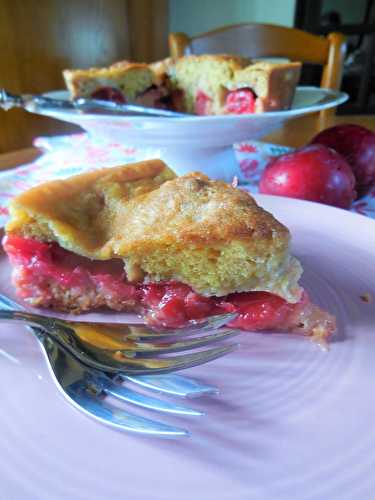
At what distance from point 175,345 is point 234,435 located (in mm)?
200

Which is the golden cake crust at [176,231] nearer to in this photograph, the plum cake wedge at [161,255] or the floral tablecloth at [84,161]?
the plum cake wedge at [161,255]

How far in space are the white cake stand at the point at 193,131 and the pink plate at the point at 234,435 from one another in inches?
27.7

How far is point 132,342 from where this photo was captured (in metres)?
0.78

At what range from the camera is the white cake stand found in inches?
50.3

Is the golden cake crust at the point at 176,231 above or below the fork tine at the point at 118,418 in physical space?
above

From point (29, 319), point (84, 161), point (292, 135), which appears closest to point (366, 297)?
point (29, 319)

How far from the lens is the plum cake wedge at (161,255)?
2.75 ft

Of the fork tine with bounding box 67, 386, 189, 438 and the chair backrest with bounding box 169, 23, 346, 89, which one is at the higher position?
the chair backrest with bounding box 169, 23, 346, 89

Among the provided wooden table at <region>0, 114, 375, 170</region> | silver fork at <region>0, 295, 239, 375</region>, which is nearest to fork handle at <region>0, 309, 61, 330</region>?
silver fork at <region>0, 295, 239, 375</region>

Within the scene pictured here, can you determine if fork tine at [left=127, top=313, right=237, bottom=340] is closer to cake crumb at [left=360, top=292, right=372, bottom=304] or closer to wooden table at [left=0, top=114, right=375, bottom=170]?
cake crumb at [left=360, top=292, right=372, bottom=304]

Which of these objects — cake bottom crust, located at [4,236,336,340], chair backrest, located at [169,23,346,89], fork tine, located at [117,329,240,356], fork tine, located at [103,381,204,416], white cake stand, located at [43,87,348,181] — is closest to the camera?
fork tine, located at [103,381,204,416]

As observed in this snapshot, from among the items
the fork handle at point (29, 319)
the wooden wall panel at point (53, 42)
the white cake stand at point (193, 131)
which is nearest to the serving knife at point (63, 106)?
the white cake stand at point (193, 131)

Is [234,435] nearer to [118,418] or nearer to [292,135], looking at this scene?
[118,418]

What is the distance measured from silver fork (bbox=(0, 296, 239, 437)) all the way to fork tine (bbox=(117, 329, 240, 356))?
56mm
